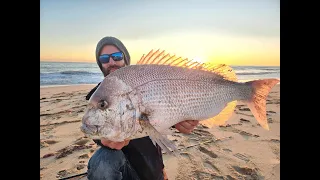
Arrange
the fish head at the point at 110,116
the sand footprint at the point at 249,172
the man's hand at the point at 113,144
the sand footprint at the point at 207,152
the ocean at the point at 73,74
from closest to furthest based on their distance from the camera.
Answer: the fish head at the point at 110,116 → the man's hand at the point at 113,144 → the sand footprint at the point at 249,172 → the sand footprint at the point at 207,152 → the ocean at the point at 73,74

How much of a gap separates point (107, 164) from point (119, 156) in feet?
0.31

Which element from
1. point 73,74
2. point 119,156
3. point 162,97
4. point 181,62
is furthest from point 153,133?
point 73,74

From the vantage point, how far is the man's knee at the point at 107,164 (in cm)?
193

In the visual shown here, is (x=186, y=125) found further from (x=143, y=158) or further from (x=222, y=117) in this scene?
(x=143, y=158)

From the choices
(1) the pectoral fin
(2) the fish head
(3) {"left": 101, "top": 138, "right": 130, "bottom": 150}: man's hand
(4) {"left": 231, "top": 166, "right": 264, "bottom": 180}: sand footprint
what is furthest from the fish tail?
(4) {"left": 231, "top": 166, "right": 264, "bottom": 180}: sand footprint

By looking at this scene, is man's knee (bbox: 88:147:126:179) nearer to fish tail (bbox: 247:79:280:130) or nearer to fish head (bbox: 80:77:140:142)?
fish head (bbox: 80:77:140:142)

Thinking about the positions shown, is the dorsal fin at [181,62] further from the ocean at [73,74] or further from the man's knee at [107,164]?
the ocean at [73,74]

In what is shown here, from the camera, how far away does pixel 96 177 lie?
1.96 m

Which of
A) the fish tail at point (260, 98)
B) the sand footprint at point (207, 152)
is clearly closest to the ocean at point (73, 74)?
the sand footprint at point (207, 152)

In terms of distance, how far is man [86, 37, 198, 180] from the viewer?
6.23 ft

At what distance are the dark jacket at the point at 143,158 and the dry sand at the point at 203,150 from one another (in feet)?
2.66
